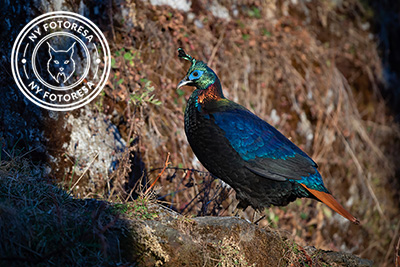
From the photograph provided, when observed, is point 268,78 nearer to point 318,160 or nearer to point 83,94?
point 318,160

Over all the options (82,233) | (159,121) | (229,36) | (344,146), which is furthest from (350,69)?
(82,233)

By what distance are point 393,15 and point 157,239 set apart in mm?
6863

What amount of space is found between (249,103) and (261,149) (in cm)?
245

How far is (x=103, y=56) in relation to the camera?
4.95 m

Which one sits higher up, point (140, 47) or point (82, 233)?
point (140, 47)

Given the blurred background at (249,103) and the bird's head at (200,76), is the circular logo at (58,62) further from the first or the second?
the bird's head at (200,76)

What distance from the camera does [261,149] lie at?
3678mm

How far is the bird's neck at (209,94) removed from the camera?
3861mm

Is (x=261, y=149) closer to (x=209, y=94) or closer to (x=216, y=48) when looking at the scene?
(x=209, y=94)

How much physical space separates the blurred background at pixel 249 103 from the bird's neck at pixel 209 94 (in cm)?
77

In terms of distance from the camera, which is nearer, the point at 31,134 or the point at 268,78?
the point at 31,134

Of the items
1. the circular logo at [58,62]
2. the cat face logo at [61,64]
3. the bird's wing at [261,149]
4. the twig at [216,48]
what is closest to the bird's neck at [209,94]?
the bird's wing at [261,149]

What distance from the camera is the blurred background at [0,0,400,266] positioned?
4.29m

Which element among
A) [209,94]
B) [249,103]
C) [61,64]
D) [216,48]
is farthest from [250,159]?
[216,48]
